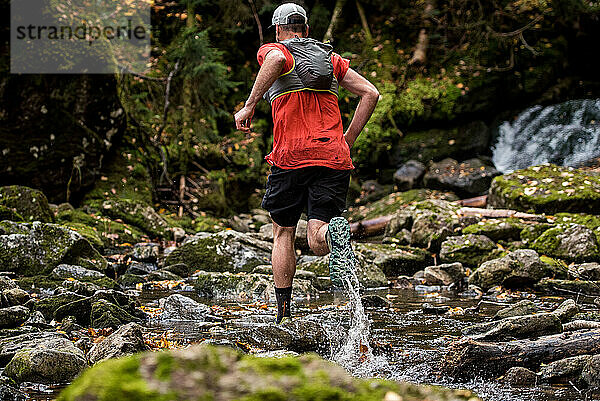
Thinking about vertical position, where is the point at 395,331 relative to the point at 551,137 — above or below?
below

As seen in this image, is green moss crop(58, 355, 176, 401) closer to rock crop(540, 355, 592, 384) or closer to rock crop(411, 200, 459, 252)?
rock crop(540, 355, 592, 384)

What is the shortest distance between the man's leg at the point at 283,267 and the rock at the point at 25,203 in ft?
17.8

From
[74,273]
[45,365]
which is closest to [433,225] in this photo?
[74,273]

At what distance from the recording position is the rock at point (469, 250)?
7.79m

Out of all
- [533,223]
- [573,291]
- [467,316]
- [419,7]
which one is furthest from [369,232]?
[419,7]

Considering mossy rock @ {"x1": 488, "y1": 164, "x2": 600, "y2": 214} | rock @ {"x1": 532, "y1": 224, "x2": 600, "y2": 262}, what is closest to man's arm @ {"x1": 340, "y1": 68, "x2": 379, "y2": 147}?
rock @ {"x1": 532, "y1": 224, "x2": 600, "y2": 262}

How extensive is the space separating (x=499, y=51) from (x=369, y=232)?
988 cm

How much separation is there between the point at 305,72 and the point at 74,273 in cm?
387

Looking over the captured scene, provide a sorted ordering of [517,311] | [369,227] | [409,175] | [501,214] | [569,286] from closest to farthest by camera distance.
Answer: [517,311] < [569,286] < [501,214] < [369,227] < [409,175]

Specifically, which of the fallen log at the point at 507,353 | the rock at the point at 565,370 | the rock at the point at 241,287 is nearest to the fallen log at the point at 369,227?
the rock at the point at 241,287

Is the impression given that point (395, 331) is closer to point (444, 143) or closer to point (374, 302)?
point (374, 302)

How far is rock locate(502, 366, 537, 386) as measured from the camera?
2949mm

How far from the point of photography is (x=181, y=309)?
5.14 m

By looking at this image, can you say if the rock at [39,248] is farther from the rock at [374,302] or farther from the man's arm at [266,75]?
the man's arm at [266,75]
